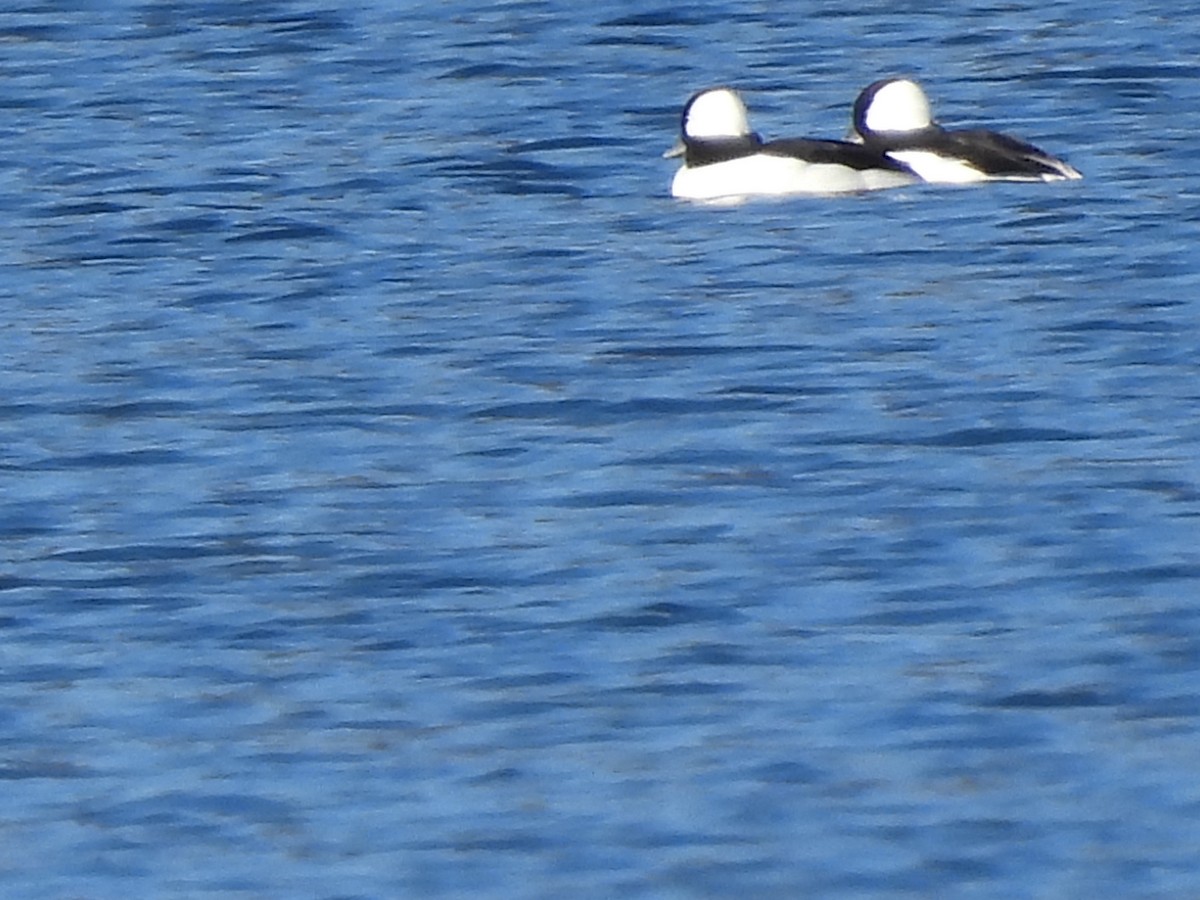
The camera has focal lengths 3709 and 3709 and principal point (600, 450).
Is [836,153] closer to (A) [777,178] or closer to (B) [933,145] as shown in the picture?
(A) [777,178]

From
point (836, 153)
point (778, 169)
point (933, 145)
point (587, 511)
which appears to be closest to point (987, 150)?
point (933, 145)

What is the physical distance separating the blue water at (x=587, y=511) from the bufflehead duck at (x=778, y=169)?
117mm

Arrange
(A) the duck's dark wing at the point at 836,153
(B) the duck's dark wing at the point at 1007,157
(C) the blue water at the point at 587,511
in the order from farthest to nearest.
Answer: (A) the duck's dark wing at the point at 836,153 < (B) the duck's dark wing at the point at 1007,157 < (C) the blue water at the point at 587,511

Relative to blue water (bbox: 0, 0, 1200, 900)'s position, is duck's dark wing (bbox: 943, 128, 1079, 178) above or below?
above

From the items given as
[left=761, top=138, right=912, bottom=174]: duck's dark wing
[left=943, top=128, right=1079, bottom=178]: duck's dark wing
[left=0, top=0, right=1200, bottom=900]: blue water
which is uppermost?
[left=761, top=138, right=912, bottom=174]: duck's dark wing

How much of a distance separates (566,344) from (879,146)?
381cm

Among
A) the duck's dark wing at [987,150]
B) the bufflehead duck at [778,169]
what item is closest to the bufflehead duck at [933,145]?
the duck's dark wing at [987,150]

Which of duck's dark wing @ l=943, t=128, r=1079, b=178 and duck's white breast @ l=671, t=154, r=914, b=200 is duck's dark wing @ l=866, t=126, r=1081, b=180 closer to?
duck's dark wing @ l=943, t=128, r=1079, b=178

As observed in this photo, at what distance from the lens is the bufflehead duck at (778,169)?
53.9ft

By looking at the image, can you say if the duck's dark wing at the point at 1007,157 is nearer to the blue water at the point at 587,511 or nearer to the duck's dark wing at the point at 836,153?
the blue water at the point at 587,511

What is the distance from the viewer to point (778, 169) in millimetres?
16547

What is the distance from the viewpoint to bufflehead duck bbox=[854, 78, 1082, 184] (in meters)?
16.1

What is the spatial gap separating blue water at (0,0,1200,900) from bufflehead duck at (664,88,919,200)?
0.12m

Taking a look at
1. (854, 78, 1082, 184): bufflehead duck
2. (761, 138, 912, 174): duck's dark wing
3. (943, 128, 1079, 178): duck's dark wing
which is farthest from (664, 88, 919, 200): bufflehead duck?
(943, 128, 1079, 178): duck's dark wing
